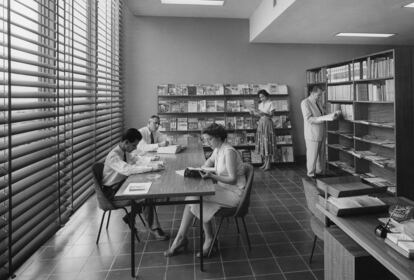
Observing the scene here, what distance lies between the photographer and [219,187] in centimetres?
304

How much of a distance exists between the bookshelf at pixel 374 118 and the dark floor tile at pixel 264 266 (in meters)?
2.67

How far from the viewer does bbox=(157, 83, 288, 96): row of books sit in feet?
23.3

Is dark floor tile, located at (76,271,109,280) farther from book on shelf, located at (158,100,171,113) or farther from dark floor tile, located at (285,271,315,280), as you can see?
book on shelf, located at (158,100,171,113)

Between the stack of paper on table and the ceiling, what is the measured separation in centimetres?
383

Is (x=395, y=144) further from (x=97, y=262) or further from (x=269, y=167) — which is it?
(x=97, y=262)

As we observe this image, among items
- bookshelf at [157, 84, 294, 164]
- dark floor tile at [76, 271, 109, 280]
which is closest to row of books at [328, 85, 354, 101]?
bookshelf at [157, 84, 294, 164]

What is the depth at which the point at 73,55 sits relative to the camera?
3773mm

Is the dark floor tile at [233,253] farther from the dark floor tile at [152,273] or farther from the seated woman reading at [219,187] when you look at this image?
the dark floor tile at [152,273]

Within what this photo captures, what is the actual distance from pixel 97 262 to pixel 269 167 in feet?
15.5

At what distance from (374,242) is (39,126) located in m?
2.91

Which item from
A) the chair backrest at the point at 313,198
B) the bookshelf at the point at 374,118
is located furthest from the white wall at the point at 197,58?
the chair backrest at the point at 313,198

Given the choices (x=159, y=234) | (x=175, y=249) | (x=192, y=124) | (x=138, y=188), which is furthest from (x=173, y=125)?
(x=138, y=188)

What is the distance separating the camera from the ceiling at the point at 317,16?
4.68 metres

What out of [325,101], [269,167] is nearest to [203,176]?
[269,167]
